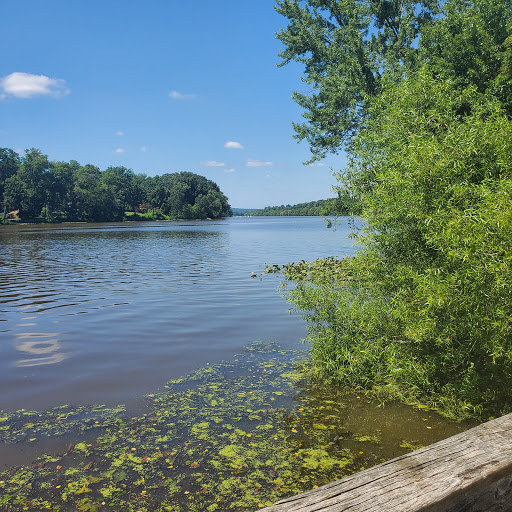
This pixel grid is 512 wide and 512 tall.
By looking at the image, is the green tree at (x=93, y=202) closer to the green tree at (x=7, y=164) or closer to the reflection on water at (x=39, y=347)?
the green tree at (x=7, y=164)

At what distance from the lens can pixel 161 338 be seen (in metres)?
13.3

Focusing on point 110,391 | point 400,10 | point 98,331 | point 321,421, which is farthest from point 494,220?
point 400,10

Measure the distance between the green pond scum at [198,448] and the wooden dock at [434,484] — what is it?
359cm

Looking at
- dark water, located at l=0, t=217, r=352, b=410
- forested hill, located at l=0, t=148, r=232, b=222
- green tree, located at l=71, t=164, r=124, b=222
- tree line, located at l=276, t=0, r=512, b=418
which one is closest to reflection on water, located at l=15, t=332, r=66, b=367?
dark water, located at l=0, t=217, r=352, b=410

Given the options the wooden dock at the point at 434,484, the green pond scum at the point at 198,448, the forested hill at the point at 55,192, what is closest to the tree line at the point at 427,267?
the green pond scum at the point at 198,448

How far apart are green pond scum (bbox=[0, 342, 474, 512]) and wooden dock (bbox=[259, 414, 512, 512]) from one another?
11.8ft

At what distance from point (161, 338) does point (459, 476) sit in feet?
38.6

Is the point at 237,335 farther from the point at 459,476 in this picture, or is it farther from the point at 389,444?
the point at 459,476

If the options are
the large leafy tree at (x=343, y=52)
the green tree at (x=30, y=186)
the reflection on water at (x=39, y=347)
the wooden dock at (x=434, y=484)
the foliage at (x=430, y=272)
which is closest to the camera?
the wooden dock at (x=434, y=484)

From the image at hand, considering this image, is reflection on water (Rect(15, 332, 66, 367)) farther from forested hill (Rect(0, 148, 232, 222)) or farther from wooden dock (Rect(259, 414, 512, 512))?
forested hill (Rect(0, 148, 232, 222))

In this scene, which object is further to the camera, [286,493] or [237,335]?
[237,335]

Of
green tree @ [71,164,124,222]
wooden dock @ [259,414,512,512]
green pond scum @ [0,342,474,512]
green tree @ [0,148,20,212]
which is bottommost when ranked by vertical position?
green pond scum @ [0,342,474,512]

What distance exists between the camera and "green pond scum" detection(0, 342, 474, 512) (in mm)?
5582

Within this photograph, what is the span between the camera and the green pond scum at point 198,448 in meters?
5.58
